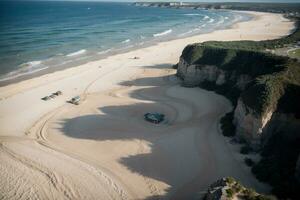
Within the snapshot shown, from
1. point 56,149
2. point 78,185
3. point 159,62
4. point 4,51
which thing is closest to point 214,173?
point 78,185

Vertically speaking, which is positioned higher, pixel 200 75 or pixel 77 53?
pixel 200 75

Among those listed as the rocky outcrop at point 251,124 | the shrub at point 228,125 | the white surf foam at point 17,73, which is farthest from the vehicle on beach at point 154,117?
the white surf foam at point 17,73

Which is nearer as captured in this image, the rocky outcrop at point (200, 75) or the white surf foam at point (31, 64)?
the rocky outcrop at point (200, 75)

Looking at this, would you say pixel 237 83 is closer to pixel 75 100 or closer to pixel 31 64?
pixel 75 100

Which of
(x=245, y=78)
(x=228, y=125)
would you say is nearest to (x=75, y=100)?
(x=228, y=125)

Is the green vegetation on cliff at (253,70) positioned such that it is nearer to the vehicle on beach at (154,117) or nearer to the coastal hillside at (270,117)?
the coastal hillside at (270,117)

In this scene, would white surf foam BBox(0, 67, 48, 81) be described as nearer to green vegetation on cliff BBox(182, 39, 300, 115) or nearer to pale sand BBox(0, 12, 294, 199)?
pale sand BBox(0, 12, 294, 199)
